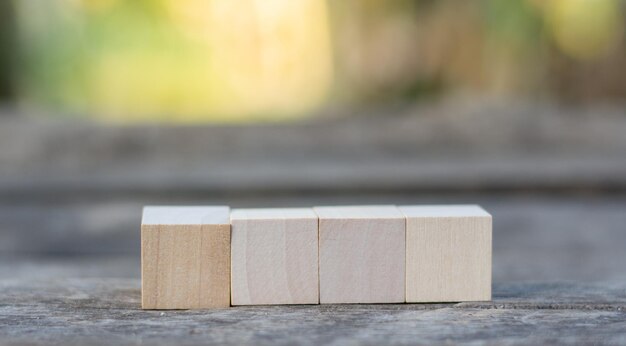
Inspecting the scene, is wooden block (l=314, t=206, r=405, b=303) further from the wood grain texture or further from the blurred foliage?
the blurred foliage

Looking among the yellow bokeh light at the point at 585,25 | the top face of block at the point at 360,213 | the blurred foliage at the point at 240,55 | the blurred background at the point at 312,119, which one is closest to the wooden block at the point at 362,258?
the top face of block at the point at 360,213

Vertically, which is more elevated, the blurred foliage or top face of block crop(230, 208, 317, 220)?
the blurred foliage

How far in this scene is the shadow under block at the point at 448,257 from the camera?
96 cm

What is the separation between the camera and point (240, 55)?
6.87 meters

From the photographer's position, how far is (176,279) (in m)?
0.94

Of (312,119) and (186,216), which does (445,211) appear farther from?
(312,119)

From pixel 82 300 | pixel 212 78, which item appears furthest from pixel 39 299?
pixel 212 78

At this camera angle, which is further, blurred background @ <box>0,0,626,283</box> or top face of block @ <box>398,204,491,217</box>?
blurred background @ <box>0,0,626,283</box>

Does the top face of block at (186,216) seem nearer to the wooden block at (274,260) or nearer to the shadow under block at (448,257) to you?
the wooden block at (274,260)

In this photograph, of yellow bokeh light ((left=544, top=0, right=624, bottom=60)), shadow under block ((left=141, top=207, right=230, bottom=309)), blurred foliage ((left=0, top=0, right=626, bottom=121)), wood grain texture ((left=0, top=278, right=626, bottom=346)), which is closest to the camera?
wood grain texture ((left=0, top=278, right=626, bottom=346))

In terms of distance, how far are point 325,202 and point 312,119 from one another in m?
1.60

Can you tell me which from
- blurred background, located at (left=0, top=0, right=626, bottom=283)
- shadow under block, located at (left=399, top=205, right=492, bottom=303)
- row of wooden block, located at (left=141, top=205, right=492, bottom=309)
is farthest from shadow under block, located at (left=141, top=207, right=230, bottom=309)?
blurred background, located at (left=0, top=0, right=626, bottom=283)

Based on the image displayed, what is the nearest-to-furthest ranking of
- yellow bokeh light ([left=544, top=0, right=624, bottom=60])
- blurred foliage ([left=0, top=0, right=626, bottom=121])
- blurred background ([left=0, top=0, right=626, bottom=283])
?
1. blurred background ([left=0, top=0, right=626, bottom=283])
2. yellow bokeh light ([left=544, top=0, right=624, bottom=60])
3. blurred foliage ([left=0, top=0, right=626, bottom=121])

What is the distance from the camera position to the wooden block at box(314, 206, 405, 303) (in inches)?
37.4
